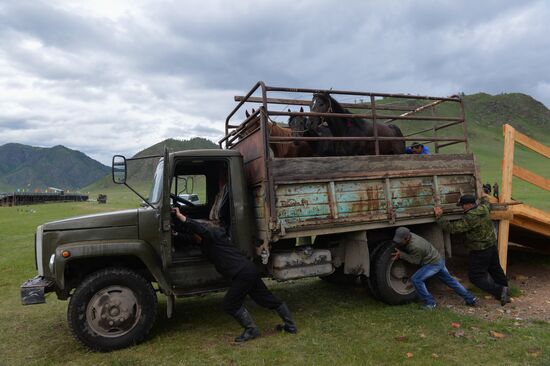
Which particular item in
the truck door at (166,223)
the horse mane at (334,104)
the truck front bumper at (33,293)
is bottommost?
the truck front bumper at (33,293)

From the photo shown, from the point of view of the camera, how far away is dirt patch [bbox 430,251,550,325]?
5547 mm

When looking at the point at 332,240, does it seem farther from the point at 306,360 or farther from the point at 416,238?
the point at 306,360

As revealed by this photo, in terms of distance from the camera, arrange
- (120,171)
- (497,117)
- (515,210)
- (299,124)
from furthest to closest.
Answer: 1. (497,117)
2. (299,124)
3. (515,210)
4. (120,171)

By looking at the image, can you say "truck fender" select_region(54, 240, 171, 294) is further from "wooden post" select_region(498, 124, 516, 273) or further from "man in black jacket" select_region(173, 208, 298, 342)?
"wooden post" select_region(498, 124, 516, 273)

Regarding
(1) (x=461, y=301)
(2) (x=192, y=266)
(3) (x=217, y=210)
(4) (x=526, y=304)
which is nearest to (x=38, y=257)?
(2) (x=192, y=266)

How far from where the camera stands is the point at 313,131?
6.87 metres

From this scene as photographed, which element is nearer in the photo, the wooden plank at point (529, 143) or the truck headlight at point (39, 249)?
the truck headlight at point (39, 249)

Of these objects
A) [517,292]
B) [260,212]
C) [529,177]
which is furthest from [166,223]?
[529,177]

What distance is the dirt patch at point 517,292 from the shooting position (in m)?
5.55

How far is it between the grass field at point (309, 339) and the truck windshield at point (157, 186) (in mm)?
1713

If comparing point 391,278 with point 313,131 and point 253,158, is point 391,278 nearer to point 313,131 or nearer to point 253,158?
point 313,131

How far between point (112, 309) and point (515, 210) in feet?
20.2

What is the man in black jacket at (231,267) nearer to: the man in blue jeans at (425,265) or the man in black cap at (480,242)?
the man in blue jeans at (425,265)

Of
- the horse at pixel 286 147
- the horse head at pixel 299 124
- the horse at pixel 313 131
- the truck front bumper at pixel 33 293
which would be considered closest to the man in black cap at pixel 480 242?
the horse at pixel 313 131
